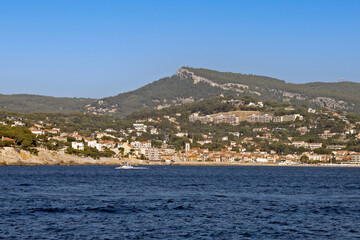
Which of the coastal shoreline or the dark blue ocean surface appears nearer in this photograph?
the dark blue ocean surface

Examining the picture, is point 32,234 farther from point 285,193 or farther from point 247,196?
point 285,193

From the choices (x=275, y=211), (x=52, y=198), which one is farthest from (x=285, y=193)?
(x=52, y=198)

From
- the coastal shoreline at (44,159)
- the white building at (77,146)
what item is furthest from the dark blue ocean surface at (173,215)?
the white building at (77,146)

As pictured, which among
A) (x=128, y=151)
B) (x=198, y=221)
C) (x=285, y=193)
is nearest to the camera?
(x=198, y=221)

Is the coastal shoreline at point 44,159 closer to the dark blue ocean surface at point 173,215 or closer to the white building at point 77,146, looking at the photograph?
the white building at point 77,146

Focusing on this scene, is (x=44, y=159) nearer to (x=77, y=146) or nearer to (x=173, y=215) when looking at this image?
(x=77, y=146)

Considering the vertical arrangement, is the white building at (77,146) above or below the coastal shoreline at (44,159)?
above

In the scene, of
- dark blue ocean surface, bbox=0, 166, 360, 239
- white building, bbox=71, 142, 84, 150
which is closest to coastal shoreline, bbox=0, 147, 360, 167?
white building, bbox=71, 142, 84, 150

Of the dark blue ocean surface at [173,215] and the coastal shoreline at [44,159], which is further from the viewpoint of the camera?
the coastal shoreline at [44,159]

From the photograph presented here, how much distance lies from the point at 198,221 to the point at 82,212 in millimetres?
7835

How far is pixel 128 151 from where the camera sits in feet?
636

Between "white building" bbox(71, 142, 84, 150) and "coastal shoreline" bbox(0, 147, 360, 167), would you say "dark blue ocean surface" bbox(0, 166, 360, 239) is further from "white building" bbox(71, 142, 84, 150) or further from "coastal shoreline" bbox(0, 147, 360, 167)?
"white building" bbox(71, 142, 84, 150)

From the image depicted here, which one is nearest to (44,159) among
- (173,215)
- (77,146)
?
(77,146)

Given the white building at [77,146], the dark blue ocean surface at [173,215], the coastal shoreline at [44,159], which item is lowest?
the dark blue ocean surface at [173,215]
